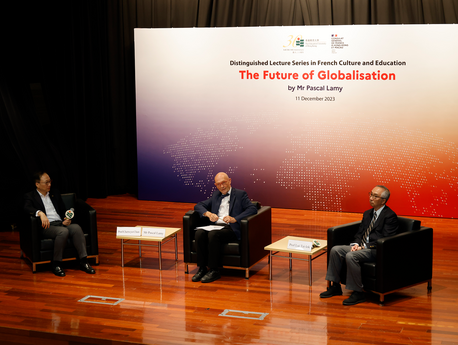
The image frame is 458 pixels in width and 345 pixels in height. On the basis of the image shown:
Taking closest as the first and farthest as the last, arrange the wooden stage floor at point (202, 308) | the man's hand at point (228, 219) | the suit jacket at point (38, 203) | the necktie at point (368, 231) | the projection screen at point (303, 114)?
the wooden stage floor at point (202, 308), the necktie at point (368, 231), the man's hand at point (228, 219), the suit jacket at point (38, 203), the projection screen at point (303, 114)

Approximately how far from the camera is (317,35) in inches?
335

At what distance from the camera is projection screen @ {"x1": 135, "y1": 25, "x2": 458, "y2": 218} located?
8234 millimetres

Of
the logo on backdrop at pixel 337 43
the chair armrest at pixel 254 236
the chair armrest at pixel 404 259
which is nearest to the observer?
the chair armrest at pixel 404 259

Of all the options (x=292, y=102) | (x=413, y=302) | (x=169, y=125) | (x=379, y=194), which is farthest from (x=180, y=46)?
(x=413, y=302)

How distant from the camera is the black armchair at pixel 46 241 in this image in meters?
5.94

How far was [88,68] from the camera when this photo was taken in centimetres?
983

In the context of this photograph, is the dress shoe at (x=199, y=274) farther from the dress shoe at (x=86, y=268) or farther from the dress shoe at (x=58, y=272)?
the dress shoe at (x=58, y=272)

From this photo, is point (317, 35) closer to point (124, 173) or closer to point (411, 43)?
point (411, 43)

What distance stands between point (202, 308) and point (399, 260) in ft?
5.90

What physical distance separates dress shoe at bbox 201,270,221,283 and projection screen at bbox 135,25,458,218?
11.4 ft

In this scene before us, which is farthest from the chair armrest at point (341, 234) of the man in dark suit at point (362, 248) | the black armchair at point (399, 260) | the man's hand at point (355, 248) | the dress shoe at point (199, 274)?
the dress shoe at point (199, 274)

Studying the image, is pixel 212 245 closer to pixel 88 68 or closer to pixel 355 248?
pixel 355 248

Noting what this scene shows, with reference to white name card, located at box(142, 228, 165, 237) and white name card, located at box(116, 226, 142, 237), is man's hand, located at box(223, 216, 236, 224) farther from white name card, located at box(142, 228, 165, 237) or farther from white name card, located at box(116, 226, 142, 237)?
white name card, located at box(116, 226, 142, 237)

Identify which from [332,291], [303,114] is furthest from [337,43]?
[332,291]
